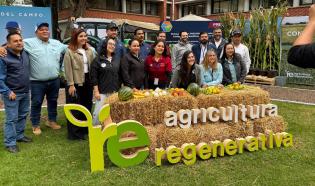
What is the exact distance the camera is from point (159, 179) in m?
4.49

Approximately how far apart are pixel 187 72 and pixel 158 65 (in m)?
0.55

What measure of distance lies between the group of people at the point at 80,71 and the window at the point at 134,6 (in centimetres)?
3111

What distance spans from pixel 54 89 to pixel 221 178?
147 inches

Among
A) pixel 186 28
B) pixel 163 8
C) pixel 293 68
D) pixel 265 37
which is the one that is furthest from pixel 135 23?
pixel 163 8

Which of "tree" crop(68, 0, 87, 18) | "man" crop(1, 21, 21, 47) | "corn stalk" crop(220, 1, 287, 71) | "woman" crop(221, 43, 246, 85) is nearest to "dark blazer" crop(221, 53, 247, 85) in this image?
"woman" crop(221, 43, 246, 85)

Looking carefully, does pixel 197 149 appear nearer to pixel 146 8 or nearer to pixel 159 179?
pixel 159 179

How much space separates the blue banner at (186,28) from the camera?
1440 cm

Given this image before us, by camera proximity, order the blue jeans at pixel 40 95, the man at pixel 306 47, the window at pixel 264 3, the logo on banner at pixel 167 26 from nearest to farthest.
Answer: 1. the man at pixel 306 47
2. the blue jeans at pixel 40 95
3. the logo on banner at pixel 167 26
4. the window at pixel 264 3

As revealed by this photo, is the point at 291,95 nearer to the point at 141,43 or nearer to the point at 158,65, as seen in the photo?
the point at 141,43

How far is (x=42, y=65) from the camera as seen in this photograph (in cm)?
611

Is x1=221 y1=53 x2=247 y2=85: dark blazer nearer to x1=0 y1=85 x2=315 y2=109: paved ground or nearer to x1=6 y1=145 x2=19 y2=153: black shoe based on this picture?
x1=0 y1=85 x2=315 y2=109: paved ground

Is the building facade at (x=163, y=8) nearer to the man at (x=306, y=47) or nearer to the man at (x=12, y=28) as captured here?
the man at (x=12, y=28)

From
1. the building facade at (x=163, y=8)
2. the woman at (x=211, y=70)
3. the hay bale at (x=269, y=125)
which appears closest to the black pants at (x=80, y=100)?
the woman at (x=211, y=70)

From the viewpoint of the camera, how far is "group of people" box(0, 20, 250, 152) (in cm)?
550
